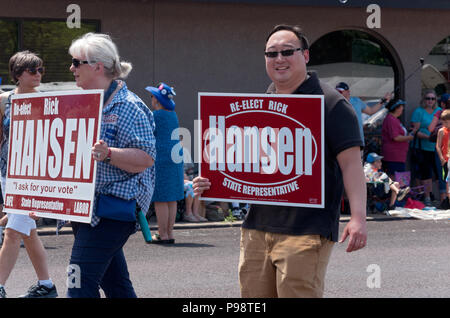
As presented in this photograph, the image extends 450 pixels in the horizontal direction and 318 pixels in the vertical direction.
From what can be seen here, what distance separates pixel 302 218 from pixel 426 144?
1199 cm

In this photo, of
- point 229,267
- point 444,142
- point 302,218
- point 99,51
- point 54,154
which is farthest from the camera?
point 444,142

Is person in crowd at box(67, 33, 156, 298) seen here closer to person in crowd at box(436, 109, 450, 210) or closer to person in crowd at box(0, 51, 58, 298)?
person in crowd at box(0, 51, 58, 298)

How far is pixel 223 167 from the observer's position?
4.38m

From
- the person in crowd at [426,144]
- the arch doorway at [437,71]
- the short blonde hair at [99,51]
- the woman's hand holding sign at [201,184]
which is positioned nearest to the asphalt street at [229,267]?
the woman's hand holding sign at [201,184]

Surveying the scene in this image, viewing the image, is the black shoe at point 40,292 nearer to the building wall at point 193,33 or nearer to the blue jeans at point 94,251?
the blue jeans at point 94,251

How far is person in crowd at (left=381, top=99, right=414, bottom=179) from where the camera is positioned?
14.9 metres

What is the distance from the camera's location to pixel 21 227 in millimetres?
6219

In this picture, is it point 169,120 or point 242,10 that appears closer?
point 169,120

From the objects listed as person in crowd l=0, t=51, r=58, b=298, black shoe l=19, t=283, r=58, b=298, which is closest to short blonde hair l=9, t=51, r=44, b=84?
person in crowd l=0, t=51, r=58, b=298

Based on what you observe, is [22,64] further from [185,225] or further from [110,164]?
[185,225]

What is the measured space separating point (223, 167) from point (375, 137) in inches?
460

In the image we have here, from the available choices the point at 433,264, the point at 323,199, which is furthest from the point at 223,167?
the point at 433,264

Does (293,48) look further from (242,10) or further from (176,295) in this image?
(242,10)

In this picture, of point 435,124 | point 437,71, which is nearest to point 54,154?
point 435,124
